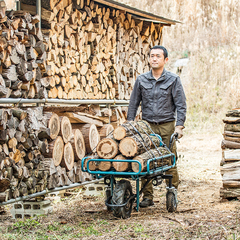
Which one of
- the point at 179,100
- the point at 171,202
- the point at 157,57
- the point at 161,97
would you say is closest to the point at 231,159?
the point at 179,100

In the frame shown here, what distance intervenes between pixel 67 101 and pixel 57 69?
511 mm

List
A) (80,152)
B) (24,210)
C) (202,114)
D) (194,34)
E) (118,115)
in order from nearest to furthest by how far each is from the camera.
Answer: (24,210), (80,152), (118,115), (202,114), (194,34)

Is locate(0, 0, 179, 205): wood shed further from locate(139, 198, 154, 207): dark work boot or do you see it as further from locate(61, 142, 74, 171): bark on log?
locate(139, 198, 154, 207): dark work boot

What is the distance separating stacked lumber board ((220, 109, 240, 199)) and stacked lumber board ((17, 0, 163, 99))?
2.29 metres

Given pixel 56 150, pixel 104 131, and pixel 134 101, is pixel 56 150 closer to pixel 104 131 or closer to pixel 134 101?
pixel 134 101

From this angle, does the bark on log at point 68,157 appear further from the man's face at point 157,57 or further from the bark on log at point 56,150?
the man's face at point 157,57

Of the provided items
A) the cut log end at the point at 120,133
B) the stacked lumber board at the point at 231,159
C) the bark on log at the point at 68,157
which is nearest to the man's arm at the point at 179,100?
the stacked lumber board at the point at 231,159

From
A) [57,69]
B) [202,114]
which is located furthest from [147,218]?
[202,114]

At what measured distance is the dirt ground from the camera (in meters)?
3.72

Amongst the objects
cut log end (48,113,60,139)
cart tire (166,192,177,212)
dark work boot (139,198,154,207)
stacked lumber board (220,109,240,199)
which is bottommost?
dark work boot (139,198,154,207)

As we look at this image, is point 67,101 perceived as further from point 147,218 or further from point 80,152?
point 147,218

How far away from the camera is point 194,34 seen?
1909 centimetres

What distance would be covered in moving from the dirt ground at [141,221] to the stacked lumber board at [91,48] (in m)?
1.77

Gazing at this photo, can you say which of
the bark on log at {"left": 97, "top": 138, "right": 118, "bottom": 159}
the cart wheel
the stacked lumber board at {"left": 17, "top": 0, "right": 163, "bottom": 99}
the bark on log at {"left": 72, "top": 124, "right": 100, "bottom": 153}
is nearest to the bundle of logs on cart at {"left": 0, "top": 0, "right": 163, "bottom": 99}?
the stacked lumber board at {"left": 17, "top": 0, "right": 163, "bottom": 99}
